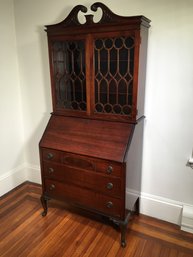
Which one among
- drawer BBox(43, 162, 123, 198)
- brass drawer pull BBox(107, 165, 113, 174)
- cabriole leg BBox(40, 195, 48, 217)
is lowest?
cabriole leg BBox(40, 195, 48, 217)

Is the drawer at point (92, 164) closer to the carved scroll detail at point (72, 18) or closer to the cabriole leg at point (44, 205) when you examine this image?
the cabriole leg at point (44, 205)

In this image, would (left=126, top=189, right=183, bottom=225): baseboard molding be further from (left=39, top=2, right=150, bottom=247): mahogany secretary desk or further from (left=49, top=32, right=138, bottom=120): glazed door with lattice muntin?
(left=49, top=32, right=138, bottom=120): glazed door with lattice muntin

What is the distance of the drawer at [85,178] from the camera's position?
1.82 m

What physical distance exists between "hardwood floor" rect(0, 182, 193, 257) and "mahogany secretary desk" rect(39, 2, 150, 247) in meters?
0.17

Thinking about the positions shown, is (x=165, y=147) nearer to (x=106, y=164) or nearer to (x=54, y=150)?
(x=106, y=164)

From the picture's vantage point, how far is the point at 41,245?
76.0 inches

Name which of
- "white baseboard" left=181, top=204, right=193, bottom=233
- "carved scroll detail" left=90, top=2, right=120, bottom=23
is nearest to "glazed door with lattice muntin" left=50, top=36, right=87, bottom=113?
"carved scroll detail" left=90, top=2, right=120, bottom=23

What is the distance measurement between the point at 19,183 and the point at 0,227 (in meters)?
0.79

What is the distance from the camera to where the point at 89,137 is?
6.36 feet

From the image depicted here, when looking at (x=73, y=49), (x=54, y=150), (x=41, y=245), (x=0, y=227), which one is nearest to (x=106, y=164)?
(x=54, y=150)

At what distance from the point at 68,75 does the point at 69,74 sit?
1cm

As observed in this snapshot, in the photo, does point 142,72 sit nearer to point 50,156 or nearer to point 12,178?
point 50,156

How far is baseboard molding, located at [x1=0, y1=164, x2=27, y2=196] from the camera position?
8.73 ft

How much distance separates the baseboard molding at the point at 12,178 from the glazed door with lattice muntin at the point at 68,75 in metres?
1.14
